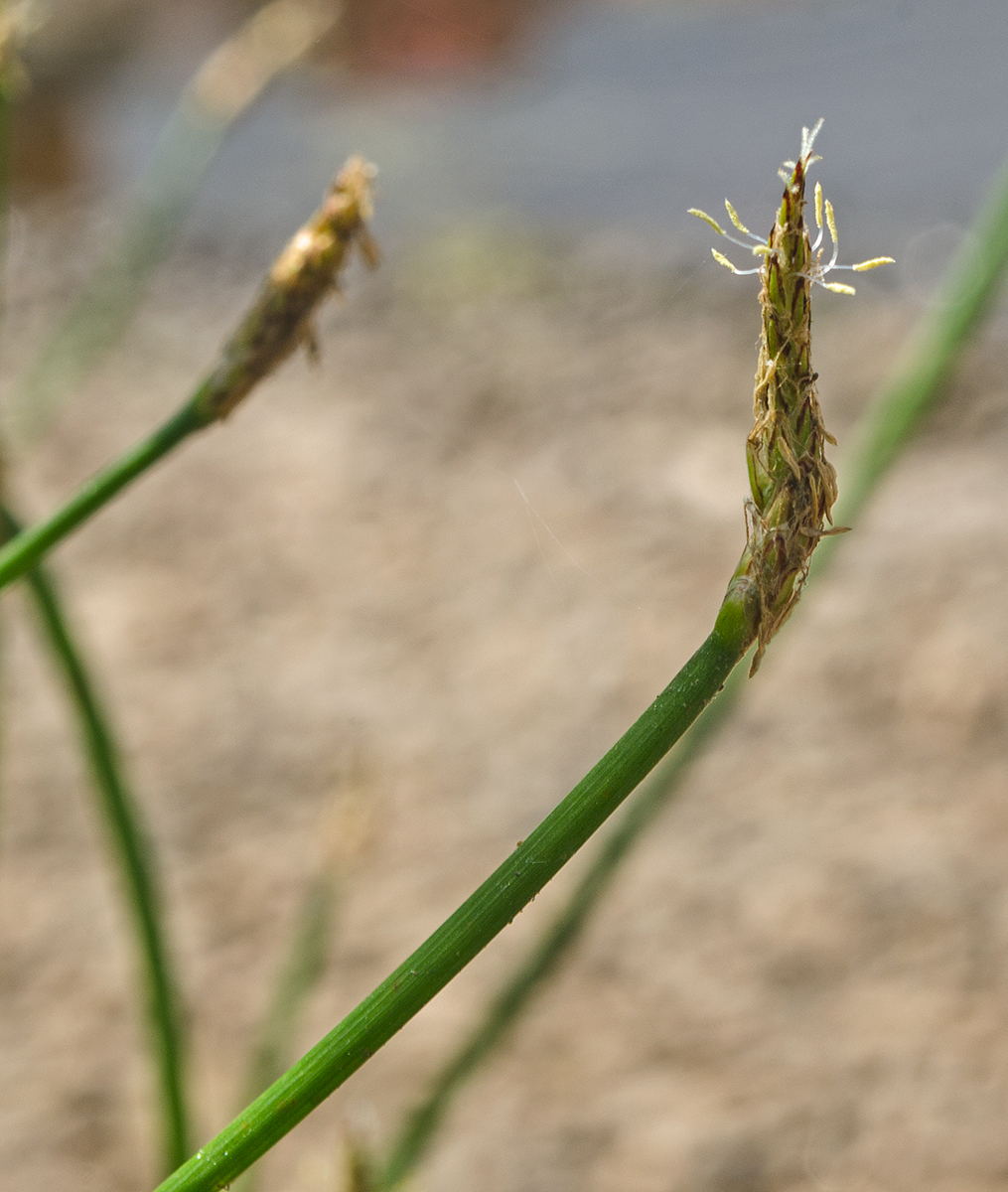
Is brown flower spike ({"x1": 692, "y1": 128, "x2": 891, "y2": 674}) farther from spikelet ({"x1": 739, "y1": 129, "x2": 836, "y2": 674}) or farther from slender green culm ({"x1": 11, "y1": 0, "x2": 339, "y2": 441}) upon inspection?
slender green culm ({"x1": 11, "y1": 0, "x2": 339, "y2": 441})

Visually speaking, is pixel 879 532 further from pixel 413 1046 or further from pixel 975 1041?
pixel 413 1046

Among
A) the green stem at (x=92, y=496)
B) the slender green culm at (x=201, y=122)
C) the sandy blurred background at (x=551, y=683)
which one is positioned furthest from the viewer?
the sandy blurred background at (x=551, y=683)

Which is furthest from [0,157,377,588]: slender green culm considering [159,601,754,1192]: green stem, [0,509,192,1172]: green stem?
[159,601,754,1192]: green stem

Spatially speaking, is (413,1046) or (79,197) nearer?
(413,1046)

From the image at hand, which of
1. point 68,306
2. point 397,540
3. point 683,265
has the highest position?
point 68,306

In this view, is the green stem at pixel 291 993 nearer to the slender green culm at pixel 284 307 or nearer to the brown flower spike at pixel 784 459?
the slender green culm at pixel 284 307

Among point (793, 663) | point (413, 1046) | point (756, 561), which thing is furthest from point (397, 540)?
point (756, 561)

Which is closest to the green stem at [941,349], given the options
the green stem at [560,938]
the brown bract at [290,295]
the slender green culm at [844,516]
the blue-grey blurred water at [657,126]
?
the slender green culm at [844,516]
